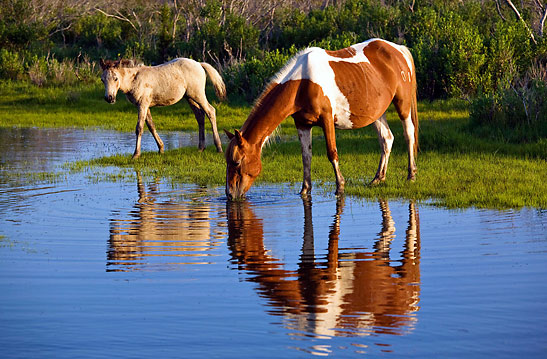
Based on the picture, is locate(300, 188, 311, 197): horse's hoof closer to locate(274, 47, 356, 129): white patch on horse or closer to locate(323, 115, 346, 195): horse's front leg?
locate(323, 115, 346, 195): horse's front leg

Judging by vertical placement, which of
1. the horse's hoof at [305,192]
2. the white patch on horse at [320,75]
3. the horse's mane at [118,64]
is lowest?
the horse's hoof at [305,192]

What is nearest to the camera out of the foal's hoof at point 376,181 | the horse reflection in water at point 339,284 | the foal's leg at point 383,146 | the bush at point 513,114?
the horse reflection in water at point 339,284

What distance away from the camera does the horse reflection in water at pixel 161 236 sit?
24.6 ft

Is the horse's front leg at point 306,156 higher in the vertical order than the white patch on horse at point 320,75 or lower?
lower

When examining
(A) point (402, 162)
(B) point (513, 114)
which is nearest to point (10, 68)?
(B) point (513, 114)

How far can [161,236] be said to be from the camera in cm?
859

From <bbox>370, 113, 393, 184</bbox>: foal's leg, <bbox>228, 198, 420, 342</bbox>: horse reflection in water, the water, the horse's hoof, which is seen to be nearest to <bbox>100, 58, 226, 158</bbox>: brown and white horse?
<bbox>370, 113, 393, 184</bbox>: foal's leg

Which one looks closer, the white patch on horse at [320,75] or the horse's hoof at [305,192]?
the white patch on horse at [320,75]

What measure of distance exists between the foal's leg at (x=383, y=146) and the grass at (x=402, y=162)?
0.17 metres

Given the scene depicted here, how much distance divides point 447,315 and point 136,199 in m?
6.21

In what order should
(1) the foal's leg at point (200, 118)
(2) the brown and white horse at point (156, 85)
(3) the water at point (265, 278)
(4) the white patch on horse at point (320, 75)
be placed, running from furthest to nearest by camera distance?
(1) the foal's leg at point (200, 118), (2) the brown and white horse at point (156, 85), (4) the white patch on horse at point (320, 75), (3) the water at point (265, 278)

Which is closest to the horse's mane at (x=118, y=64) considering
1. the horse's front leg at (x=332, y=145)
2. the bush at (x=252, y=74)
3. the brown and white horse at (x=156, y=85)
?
the brown and white horse at (x=156, y=85)

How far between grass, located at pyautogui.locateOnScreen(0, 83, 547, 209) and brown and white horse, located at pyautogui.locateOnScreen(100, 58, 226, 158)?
0.68 meters

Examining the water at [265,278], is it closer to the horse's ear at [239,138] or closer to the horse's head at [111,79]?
the horse's ear at [239,138]
